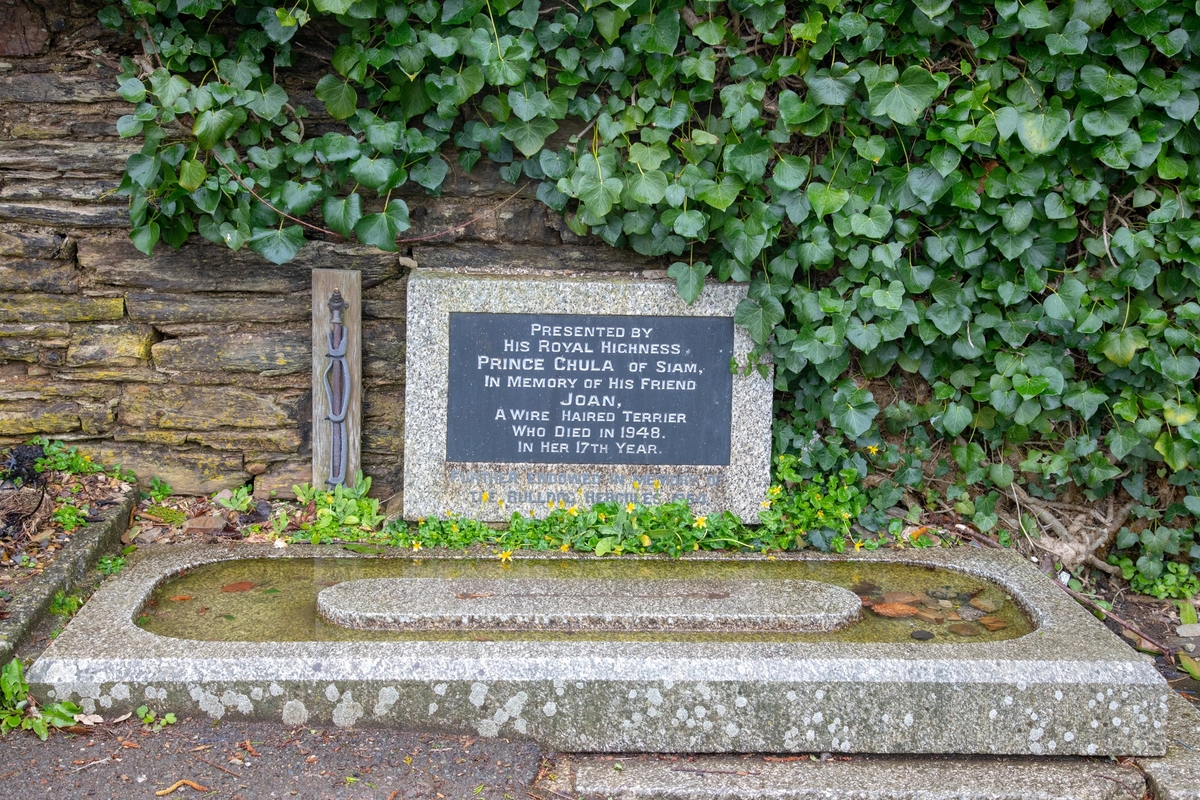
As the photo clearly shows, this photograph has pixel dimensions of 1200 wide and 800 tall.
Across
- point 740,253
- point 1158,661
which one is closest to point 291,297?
point 740,253

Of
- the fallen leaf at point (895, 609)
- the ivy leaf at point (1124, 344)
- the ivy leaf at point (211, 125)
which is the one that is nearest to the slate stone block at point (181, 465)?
the ivy leaf at point (211, 125)

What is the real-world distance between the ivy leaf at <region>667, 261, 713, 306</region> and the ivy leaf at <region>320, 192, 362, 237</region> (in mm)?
1209

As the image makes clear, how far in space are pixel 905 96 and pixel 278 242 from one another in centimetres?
237

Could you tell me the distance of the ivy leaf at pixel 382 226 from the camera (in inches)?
134

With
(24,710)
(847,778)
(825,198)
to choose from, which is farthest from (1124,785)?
(24,710)

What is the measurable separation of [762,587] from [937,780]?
32.0 inches

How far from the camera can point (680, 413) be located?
3555mm

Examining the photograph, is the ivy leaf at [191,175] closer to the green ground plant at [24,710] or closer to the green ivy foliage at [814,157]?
the green ivy foliage at [814,157]

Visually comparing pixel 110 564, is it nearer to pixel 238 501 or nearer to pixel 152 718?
pixel 238 501

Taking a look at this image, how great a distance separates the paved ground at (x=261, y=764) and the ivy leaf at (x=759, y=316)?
5.86 feet

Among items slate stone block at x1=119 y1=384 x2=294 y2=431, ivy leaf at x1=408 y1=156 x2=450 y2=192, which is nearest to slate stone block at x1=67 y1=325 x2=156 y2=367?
slate stone block at x1=119 y1=384 x2=294 y2=431

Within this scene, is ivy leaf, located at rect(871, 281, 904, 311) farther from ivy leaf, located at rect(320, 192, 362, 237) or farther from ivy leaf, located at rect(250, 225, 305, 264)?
ivy leaf, located at rect(250, 225, 305, 264)

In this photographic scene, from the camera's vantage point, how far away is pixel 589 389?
3.54 metres

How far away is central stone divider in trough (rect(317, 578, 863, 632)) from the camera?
2.65m
